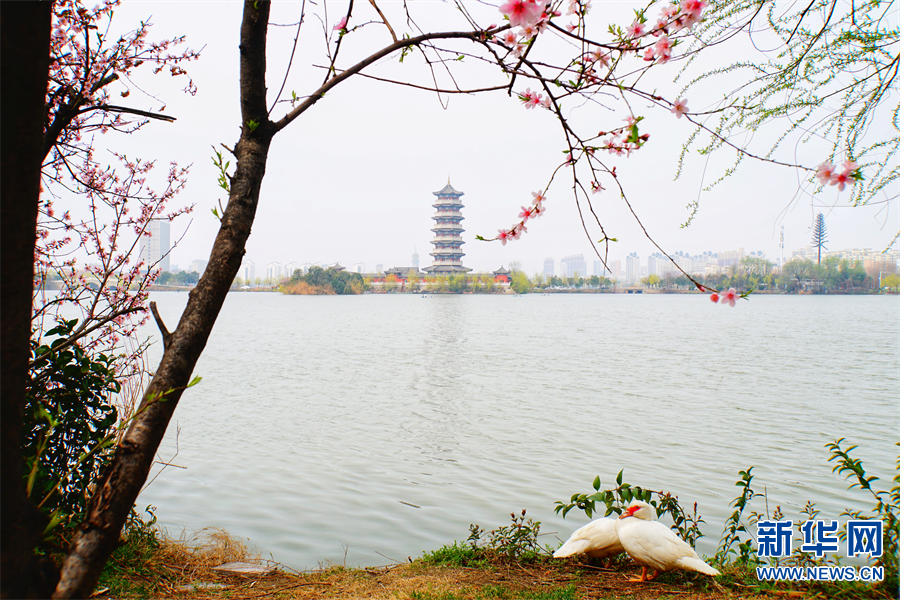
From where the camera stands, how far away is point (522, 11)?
1421 millimetres

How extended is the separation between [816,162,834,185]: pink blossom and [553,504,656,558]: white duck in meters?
1.79

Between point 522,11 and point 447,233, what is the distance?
66036 millimetres

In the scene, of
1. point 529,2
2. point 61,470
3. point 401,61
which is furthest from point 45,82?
point 61,470

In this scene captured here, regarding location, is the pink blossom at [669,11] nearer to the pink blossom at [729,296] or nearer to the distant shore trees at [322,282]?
the pink blossom at [729,296]

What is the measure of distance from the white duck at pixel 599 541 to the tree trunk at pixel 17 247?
2484mm

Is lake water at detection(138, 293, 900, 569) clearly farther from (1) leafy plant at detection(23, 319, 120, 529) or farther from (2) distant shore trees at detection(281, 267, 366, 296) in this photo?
(2) distant shore trees at detection(281, 267, 366, 296)

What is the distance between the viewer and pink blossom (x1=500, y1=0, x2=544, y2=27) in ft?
4.59

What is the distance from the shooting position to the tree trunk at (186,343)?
109 centimetres

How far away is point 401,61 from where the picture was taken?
5.48 feet

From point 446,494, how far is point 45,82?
461 centimetres

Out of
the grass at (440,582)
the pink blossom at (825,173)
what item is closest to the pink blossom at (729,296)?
the pink blossom at (825,173)

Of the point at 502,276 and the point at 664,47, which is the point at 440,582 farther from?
the point at 502,276

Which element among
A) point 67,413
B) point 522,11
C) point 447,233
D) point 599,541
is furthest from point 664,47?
point 447,233

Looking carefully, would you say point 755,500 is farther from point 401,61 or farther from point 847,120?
point 401,61
